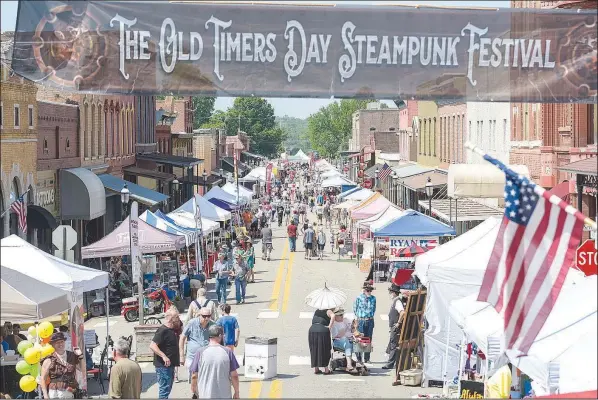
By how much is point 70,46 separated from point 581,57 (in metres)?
5.34

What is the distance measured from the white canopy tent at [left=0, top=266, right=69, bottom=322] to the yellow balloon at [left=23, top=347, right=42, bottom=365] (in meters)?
0.54

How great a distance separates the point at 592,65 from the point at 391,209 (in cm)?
2569

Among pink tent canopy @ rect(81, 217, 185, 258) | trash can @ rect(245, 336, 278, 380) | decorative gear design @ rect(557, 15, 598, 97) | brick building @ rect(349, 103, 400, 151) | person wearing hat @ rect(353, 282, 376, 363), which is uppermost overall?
brick building @ rect(349, 103, 400, 151)

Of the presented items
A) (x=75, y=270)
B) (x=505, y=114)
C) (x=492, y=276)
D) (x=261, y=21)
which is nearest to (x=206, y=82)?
(x=261, y=21)

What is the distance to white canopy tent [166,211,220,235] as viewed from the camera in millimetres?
34809

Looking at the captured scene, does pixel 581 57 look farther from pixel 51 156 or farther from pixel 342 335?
pixel 51 156

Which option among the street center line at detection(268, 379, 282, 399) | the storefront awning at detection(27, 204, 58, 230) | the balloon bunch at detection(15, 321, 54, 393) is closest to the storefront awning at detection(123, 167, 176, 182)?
the storefront awning at detection(27, 204, 58, 230)

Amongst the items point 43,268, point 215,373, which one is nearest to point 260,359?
point 43,268

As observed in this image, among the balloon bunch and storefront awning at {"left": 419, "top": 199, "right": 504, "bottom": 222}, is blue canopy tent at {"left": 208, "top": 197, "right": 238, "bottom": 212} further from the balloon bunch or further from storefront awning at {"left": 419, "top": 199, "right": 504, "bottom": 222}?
the balloon bunch

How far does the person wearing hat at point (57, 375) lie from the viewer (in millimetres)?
13936

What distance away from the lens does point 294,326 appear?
25797 mm

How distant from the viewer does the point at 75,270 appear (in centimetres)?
1739

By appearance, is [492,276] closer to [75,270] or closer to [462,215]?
[75,270]

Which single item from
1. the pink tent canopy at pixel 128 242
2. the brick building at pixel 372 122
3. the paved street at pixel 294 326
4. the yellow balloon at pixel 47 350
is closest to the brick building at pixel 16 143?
the pink tent canopy at pixel 128 242
